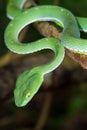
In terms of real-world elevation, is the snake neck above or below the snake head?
above

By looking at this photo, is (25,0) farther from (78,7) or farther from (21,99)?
(21,99)

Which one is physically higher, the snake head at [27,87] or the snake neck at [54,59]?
the snake neck at [54,59]

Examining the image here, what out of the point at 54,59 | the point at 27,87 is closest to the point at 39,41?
the point at 54,59

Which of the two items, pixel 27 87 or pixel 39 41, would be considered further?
pixel 39 41

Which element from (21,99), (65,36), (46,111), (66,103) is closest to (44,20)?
(65,36)

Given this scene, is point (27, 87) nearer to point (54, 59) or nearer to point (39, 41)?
point (54, 59)
